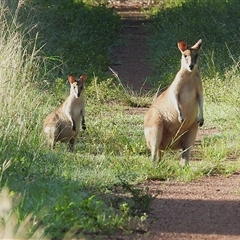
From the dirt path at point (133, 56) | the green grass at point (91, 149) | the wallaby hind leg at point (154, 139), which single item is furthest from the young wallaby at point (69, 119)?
the dirt path at point (133, 56)

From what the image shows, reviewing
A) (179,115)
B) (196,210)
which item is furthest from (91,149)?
(196,210)

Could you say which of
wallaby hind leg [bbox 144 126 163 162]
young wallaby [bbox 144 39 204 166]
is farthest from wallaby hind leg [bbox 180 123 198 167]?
wallaby hind leg [bbox 144 126 163 162]

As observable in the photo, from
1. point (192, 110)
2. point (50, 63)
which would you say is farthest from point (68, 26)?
point (192, 110)

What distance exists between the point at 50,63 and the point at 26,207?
8049 mm

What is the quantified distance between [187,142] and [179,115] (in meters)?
0.29

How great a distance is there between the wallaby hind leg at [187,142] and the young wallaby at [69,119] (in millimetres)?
1441

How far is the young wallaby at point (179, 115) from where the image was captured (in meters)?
10.1

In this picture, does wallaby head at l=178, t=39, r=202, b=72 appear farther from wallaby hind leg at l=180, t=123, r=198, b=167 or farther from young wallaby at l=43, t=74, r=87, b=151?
young wallaby at l=43, t=74, r=87, b=151

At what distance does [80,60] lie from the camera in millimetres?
16641

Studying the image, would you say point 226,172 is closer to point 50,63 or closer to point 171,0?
point 50,63

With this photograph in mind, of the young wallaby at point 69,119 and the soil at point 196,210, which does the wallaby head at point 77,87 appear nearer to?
the young wallaby at point 69,119

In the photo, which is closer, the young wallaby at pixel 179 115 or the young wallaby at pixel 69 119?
the young wallaby at pixel 179 115

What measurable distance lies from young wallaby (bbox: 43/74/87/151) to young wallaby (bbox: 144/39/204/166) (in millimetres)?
1220

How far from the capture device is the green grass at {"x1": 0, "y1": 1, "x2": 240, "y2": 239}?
22.9 feet
